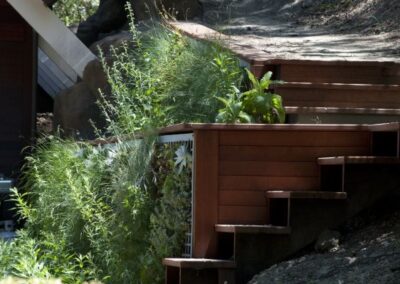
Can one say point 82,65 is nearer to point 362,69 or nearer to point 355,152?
point 362,69

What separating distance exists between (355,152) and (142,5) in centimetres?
644

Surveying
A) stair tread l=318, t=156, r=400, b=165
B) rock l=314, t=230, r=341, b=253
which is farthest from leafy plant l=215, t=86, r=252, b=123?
rock l=314, t=230, r=341, b=253

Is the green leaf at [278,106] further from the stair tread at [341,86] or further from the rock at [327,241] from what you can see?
the rock at [327,241]

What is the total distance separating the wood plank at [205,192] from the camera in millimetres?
6340

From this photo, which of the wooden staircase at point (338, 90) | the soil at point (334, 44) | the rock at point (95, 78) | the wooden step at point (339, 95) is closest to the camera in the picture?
the soil at point (334, 44)

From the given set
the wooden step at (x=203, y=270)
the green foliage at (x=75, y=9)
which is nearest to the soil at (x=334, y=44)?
the wooden step at (x=203, y=270)

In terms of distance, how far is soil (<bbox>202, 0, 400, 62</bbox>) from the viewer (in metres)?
9.17

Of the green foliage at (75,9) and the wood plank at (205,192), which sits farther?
the green foliage at (75,9)

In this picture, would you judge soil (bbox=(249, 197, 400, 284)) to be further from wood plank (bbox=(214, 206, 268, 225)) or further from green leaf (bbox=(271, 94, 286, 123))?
green leaf (bbox=(271, 94, 286, 123))

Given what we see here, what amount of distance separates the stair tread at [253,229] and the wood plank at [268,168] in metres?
0.37

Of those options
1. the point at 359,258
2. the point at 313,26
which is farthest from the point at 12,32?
the point at 359,258

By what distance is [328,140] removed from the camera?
259 inches

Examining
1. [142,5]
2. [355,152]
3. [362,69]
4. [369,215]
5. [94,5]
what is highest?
[94,5]

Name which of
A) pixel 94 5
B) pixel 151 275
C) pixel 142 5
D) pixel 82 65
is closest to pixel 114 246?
pixel 151 275
